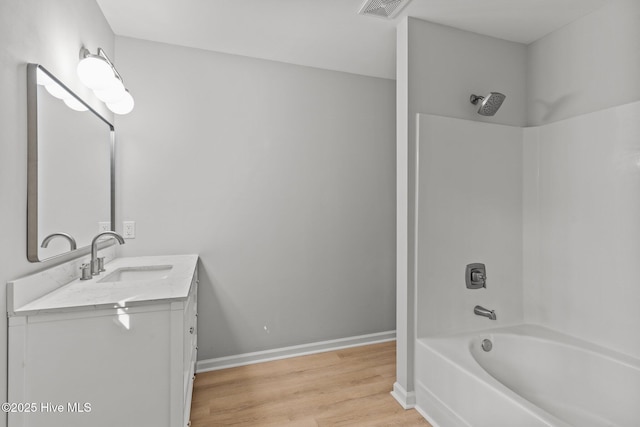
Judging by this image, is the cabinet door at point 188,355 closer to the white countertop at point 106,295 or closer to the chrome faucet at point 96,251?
the white countertop at point 106,295

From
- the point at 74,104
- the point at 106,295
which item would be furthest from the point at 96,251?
the point at 74,104

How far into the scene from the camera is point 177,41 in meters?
2.22

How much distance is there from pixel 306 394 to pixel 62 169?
187cm

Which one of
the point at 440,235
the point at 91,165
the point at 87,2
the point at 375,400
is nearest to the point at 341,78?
the point at 440,235

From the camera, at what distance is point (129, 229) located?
217 cm

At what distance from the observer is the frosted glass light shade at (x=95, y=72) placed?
1555mm

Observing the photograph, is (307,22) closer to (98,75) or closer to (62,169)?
(98,75)

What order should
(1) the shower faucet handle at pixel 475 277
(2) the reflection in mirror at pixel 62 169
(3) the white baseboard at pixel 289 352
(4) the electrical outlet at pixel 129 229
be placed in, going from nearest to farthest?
→ 1. (2) the reflection in mirror at pixel 62 169
2. (1) the shower faucet handle at pixel 475 277
3. (4) the electrical outlet at pixel 129 229
4. (3) the white baseboard at pixel 289 352

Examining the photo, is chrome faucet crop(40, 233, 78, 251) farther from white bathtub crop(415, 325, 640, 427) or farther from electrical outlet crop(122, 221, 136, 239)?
white bathtub crop(415, 325, 640, 427)

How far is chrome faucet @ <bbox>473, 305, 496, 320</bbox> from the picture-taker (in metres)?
1.94

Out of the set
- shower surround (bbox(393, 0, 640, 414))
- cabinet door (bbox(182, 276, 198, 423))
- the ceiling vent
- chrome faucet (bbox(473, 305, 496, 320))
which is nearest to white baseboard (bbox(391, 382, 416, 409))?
shower surround (bbox(393, 0, 640, 414))

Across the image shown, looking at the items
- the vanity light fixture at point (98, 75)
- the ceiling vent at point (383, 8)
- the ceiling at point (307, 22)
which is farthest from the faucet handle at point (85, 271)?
the ceiling vent at point (383, 8)

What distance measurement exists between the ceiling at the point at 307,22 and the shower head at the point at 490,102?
18.8 inches

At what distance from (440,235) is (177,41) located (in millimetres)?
2257
